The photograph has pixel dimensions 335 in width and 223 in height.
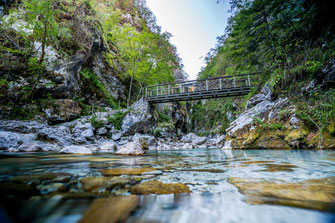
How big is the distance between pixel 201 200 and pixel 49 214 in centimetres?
70

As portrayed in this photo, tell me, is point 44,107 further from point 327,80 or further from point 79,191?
point 327,80

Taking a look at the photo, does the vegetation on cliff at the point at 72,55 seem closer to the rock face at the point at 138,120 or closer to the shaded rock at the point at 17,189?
the rock face at the point at 138,120

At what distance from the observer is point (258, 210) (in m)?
0.64

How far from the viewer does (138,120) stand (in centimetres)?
1031

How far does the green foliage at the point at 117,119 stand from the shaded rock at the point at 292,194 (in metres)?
9.43

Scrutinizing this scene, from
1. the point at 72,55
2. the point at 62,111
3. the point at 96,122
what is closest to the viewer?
the point at 62,111

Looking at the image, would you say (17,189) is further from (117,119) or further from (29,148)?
(117,119)

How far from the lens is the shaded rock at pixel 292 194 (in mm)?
690

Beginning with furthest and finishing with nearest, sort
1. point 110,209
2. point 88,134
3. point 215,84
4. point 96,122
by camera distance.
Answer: point 215,84 → point 96,122 → point 88,134 → point 110,209

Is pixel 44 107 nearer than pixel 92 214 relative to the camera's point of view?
No

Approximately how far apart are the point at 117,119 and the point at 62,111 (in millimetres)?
3124

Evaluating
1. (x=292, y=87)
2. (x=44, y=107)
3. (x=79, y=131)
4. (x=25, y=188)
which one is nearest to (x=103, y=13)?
(x=44, y=107)

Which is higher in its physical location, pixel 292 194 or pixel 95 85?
pixel 95 85

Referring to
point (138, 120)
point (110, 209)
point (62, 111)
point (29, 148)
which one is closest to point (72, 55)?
point (62, 111)
